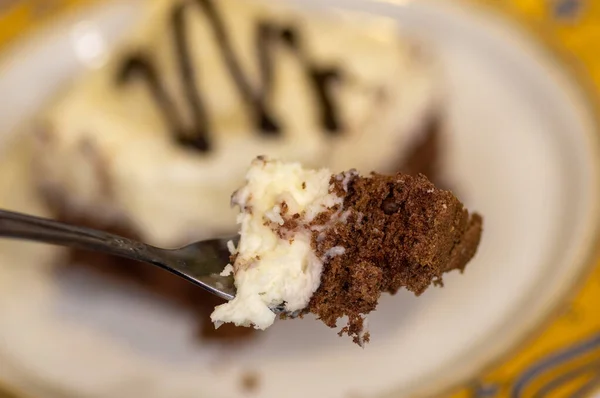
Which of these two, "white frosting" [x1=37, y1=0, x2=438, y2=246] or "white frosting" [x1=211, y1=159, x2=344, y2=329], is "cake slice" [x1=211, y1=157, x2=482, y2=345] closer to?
"white frosting" [x1=211, y1=159, x2=344, y2=329]

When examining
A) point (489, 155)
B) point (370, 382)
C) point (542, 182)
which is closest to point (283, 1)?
point (489, 155)

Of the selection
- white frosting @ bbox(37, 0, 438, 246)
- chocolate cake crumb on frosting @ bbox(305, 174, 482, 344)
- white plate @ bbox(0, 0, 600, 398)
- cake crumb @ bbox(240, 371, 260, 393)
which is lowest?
chocolate cake crumb on frosting @ bbox(305, 174, 482, 344)

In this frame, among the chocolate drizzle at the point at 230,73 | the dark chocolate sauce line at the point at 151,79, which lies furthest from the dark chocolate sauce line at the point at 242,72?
the dark chocolate sauce line at the point at 151,79

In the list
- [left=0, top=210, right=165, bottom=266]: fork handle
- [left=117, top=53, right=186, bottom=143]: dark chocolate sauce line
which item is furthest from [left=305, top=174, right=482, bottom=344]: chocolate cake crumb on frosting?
[left=117, top=53, right=186, bottom=143]: dark chocolate sauce line

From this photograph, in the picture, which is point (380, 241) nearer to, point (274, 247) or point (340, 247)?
point (340, 247)

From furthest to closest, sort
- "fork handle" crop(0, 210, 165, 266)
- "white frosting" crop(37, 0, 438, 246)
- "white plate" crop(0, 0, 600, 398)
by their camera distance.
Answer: "white frosting" crop(37, 0, 438, 246), "white plate" crop(0, 0, 600, 398), "fork handle" crop(0, 210, 165, 266)

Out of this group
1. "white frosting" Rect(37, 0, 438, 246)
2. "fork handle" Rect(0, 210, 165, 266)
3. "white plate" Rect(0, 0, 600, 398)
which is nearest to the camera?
"fork handle" Rect(0, 210, 165, 266)

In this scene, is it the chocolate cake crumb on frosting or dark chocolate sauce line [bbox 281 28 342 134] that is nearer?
the chocolate cake crumb on frosting

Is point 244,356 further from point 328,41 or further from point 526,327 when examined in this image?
point 328,41
